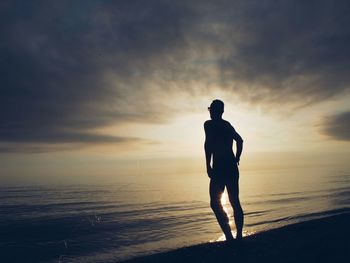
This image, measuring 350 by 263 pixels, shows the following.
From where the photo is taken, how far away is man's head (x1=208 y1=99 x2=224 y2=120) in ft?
22.4

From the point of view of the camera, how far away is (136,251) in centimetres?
1234

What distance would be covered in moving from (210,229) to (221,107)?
11.5m

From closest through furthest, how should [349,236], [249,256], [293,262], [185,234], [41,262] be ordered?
[293,262]
[249,256]
[349,236]
[41,262]
[185,234]

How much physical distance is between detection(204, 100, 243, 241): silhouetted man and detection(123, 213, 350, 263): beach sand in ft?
1.95

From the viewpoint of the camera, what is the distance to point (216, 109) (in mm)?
6840

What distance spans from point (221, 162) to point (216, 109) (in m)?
1.14

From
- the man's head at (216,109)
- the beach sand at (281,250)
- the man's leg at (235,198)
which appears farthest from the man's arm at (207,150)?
the beach sand at (281,250)

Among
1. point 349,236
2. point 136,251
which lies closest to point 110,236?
point 136,251

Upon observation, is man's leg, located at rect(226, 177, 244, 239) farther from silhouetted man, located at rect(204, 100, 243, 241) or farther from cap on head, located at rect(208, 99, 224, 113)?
cap on head, located at rect(208, 99, 224, 113)

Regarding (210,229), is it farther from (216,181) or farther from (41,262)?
(216,181)

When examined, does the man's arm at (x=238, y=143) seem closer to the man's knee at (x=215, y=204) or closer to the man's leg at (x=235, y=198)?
the man's leg at (x=235, y=198)

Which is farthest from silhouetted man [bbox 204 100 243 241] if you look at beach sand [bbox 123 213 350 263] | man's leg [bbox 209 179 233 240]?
beach sand [bbox 123 213 350 263]

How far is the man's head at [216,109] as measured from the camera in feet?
22.4

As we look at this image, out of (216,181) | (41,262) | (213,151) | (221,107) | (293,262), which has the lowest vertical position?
(41,262)
